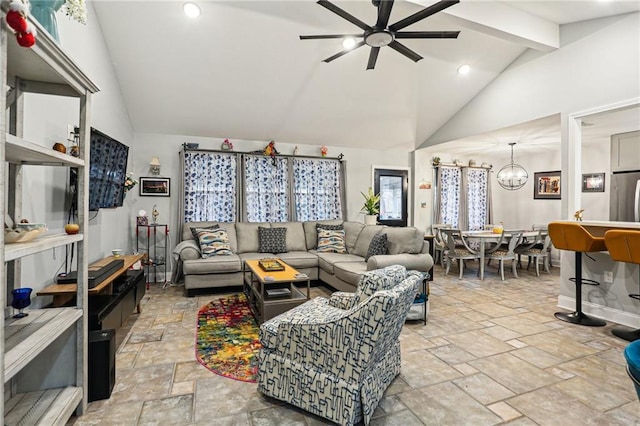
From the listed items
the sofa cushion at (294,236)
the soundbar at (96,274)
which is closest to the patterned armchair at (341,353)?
the soundbar at (96,274)

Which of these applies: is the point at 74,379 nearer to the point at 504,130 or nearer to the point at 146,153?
the point at 146,153

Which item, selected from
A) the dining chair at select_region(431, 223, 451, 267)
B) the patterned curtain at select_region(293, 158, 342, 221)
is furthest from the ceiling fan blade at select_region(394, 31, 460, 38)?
the dining chair at select_region(431, 223, 451, 267)

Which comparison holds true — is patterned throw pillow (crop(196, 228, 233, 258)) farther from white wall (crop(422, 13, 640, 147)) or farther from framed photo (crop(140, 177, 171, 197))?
white wall (crop(422, 13, 640, 147))

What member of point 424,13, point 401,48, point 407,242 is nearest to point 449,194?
point 407,242

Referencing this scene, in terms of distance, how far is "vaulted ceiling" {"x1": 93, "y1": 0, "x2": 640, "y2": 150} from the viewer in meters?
3.59

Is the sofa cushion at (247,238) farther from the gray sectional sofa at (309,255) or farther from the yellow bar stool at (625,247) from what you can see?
the yellow bar stool at (625,247)

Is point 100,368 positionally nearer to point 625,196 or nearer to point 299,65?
point 299,65

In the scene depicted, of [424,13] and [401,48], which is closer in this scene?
[424,13]

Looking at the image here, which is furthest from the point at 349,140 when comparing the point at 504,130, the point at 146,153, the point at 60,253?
the point at 60,253

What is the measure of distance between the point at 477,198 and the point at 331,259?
489 centimetres

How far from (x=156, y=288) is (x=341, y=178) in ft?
12.3

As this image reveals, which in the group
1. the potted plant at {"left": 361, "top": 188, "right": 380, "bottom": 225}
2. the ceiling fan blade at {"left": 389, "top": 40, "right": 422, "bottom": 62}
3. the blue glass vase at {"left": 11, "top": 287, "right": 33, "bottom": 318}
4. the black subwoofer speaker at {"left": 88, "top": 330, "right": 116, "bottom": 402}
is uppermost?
the ceiling fan blade at {"left": 389, "top": 40, "right": 422, "bottom": 62}

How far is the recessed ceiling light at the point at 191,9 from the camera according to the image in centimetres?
338

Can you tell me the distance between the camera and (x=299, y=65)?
4426 mm
